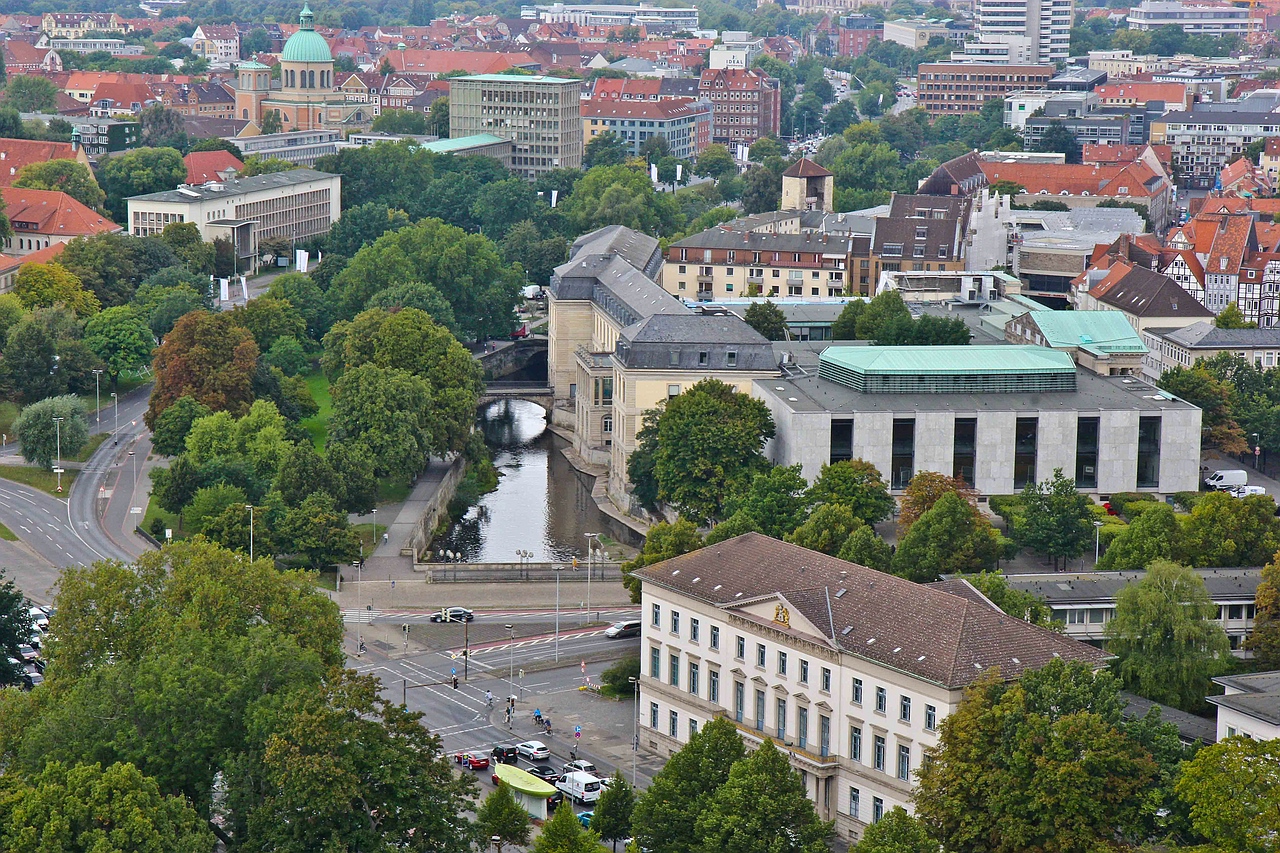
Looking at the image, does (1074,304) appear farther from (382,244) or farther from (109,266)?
(109,266)

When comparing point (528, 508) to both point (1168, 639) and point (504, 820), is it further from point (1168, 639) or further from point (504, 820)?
point (504, 820)

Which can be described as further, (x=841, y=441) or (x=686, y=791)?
(x=841, y=441)

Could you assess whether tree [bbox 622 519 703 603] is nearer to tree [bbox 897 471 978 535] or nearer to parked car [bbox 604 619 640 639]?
parked car [bbox 604 619 640 639]

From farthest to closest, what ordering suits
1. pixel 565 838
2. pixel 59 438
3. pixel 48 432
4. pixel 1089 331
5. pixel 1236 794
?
pixel 1089 331 → pixel 59 438 → pixel 48 432 → pixel 565 838 → pixel 1236 794

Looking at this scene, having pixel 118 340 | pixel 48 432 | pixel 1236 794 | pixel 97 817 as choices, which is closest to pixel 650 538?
pixel 97 817

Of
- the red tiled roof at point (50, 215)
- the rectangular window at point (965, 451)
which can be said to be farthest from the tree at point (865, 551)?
the red tiled roof at point (50, 215)

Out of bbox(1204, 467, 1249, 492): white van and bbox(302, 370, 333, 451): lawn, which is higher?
bbox(1204, 467, 1249, 492): white van

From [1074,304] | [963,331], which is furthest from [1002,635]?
[1074,304]

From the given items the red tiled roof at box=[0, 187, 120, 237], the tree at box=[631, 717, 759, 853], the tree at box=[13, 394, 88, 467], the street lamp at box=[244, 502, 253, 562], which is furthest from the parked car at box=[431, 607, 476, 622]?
the red tiled roof at box=[0, 187, 120, 237]
